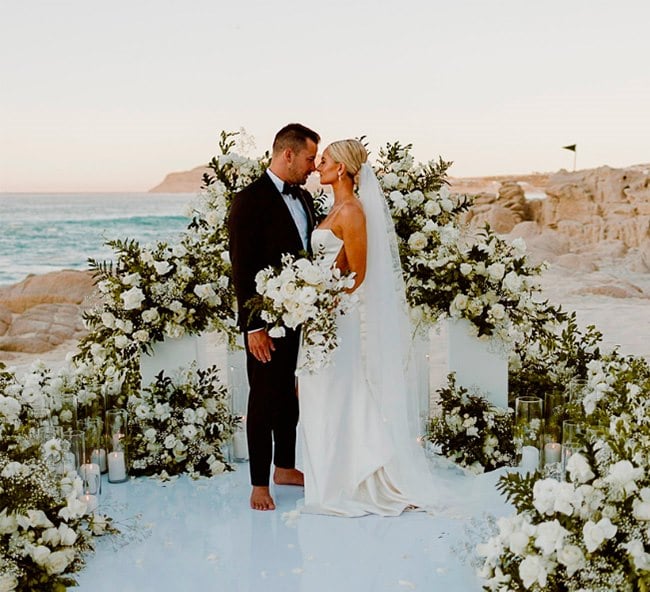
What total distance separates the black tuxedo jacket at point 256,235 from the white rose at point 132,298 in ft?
2.67

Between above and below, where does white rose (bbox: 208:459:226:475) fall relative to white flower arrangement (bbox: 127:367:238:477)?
below

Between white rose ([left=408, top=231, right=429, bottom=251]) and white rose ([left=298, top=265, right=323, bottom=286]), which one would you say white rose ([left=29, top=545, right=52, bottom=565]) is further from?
white rose ([left=408, top=231, right=429, bottom=251])

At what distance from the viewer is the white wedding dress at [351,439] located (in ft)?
13.2

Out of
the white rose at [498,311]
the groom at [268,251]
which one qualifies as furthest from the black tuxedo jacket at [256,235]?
the white rose at [498,311]

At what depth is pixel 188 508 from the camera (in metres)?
4.22

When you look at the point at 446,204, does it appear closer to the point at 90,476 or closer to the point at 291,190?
the point at 291,190

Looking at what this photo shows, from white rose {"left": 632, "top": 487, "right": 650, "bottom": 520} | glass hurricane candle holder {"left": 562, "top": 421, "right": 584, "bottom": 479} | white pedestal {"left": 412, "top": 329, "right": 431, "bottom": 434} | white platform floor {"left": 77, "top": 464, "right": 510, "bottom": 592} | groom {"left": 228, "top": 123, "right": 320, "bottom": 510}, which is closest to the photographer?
white rose {"left": 632, "top": 487, "right": 650, "bottom": 520}

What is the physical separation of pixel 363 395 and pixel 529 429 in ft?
3.49

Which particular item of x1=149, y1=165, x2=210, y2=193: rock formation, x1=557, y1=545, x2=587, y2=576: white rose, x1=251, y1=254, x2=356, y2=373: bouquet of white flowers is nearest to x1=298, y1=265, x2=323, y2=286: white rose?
x1=251, y1=254, x2=356, y2=373: bouquet of white flowers

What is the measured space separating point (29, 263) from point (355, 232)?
64.9 feet

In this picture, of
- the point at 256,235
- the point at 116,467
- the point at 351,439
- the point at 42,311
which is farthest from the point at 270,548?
the point at 42,311

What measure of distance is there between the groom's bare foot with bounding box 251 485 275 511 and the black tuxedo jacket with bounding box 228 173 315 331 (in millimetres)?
827

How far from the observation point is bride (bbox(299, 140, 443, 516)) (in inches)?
157

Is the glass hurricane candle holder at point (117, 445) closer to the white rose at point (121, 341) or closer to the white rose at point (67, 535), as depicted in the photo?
the white rose at point (121, 341)
